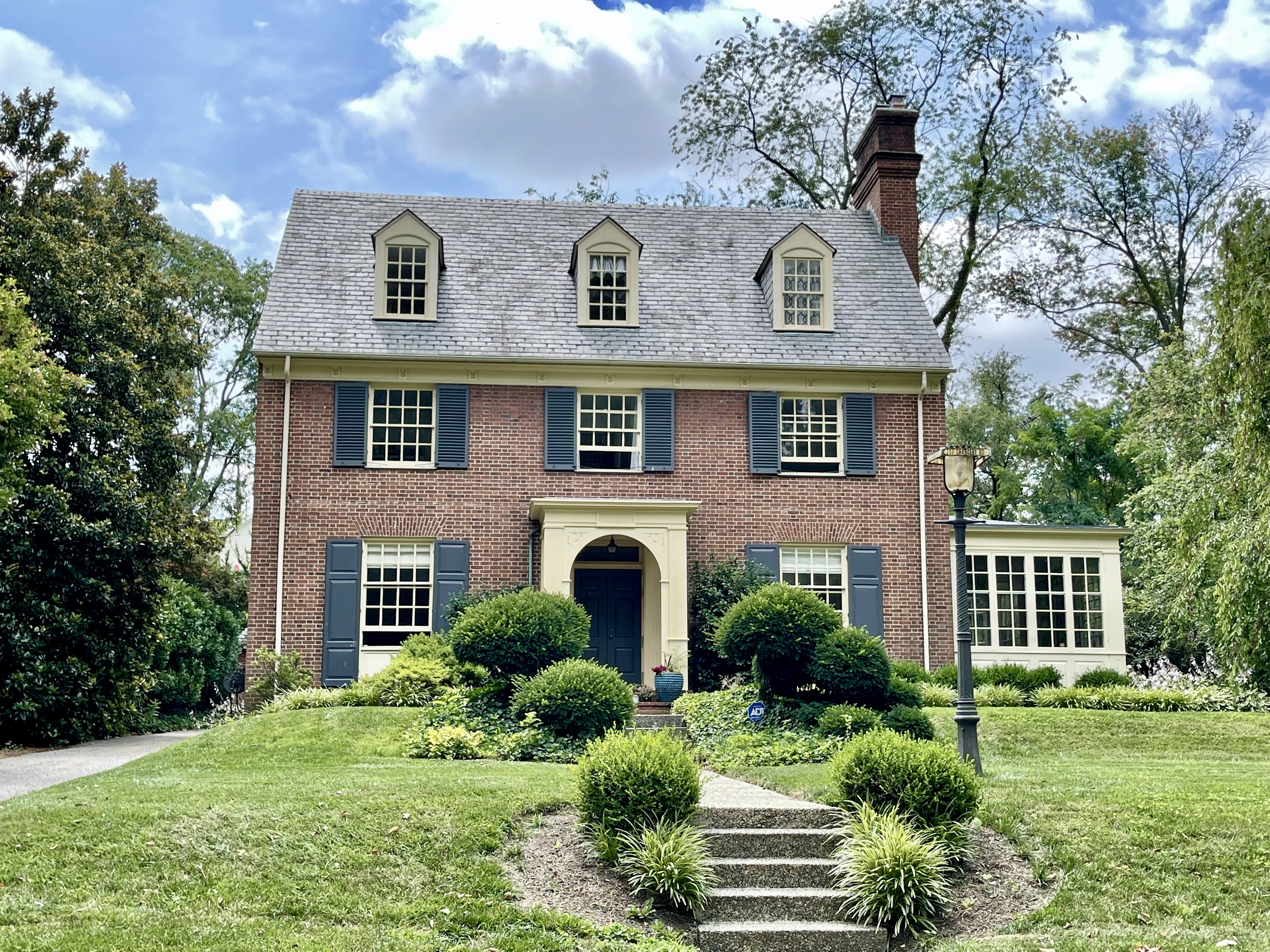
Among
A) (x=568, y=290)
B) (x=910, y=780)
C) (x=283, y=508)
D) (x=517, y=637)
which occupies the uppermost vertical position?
(x=568, y=290)

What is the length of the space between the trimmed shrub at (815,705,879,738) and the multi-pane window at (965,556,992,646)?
25.0ft

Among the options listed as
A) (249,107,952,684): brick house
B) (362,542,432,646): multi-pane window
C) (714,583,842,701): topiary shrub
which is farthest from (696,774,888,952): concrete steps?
(362,542,432,646): multi-pane window

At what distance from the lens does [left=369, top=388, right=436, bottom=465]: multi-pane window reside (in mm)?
19953

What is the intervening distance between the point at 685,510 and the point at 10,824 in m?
11.7

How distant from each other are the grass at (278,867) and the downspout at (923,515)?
10603 millimetres

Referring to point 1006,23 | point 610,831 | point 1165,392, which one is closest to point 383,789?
point 610,831

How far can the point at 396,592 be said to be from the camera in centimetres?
1947

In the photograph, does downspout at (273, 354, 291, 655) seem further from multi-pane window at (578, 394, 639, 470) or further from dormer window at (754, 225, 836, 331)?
dormer window at (754, 225, 836, 331)

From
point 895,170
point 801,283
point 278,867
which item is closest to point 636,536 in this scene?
point 801,283

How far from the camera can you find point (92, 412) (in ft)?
64.7

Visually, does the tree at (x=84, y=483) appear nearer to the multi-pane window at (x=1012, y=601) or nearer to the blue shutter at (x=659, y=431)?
the blue shutter at (x=659, y=431)

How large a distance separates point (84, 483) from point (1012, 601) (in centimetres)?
1568

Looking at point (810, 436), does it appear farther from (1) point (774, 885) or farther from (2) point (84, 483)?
(1) point (774, 885)

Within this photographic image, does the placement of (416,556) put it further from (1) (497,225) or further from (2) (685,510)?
(1) (497,225)
